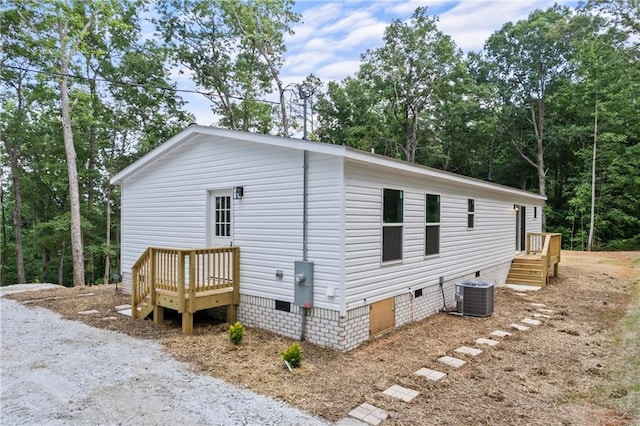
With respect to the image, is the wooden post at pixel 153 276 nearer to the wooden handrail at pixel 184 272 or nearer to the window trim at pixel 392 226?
the wooden handrail at pixel 184 272

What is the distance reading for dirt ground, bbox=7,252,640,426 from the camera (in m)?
3.58

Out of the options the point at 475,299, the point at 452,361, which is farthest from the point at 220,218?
the point at 475,299

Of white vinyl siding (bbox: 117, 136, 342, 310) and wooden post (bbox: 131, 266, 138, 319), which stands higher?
white vinyl siding (bbox: 117, 136, 342, 310)

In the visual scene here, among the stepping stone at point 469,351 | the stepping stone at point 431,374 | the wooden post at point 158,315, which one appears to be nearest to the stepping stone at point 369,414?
the stepping stone at point 431,374

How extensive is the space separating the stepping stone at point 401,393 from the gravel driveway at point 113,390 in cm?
A: 94

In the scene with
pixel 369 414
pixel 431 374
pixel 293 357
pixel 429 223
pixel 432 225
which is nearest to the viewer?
pixel 369 414

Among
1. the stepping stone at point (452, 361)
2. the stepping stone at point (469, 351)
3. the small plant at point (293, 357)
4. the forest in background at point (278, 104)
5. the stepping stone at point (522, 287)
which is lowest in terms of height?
the stepping stone at point (522, 287)

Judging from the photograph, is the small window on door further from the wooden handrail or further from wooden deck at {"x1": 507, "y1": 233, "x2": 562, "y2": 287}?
wooden deck at {"x1": 507, "y1": 233, "x2": 562, "y2": 287}

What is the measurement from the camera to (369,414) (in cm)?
344

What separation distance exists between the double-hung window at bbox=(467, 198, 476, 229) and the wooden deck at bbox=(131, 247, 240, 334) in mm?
5601

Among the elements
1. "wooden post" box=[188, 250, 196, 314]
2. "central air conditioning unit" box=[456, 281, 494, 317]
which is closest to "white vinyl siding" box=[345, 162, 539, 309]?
"central air conditioning unit" box=[456, 281, 494, 317]

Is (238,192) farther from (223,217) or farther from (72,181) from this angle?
(72,181)

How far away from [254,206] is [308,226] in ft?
4.05

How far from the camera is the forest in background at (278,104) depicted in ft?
49.1
